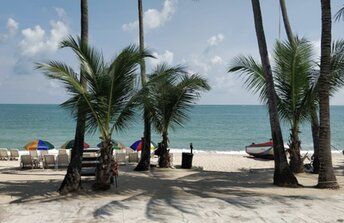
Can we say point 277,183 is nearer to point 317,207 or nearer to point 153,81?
point 317,207

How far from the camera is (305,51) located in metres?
12.6

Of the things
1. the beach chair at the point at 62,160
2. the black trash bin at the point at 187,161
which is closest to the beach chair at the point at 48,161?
the beach chair at the point at 62,160

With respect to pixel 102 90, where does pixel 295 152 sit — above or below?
below

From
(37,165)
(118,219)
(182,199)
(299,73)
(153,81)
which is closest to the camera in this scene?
(118,219)

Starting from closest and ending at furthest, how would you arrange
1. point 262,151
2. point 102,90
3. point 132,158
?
point 102,90 < point 132,158 < point 262,151

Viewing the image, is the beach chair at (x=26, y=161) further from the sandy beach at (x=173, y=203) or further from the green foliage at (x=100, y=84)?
the green foliage at (x=100, y=84)

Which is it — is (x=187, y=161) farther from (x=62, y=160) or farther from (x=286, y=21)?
(x=286, y=21)

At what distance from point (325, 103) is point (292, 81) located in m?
2.97

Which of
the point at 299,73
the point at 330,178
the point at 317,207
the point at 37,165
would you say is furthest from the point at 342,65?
the point at 37,165

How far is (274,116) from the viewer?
413 inches

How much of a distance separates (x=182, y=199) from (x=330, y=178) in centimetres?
389

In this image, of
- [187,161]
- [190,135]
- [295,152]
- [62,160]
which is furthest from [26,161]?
[190,135]

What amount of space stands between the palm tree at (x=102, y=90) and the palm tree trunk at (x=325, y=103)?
4.30 metres

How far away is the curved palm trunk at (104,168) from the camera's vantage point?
30.5 feet
